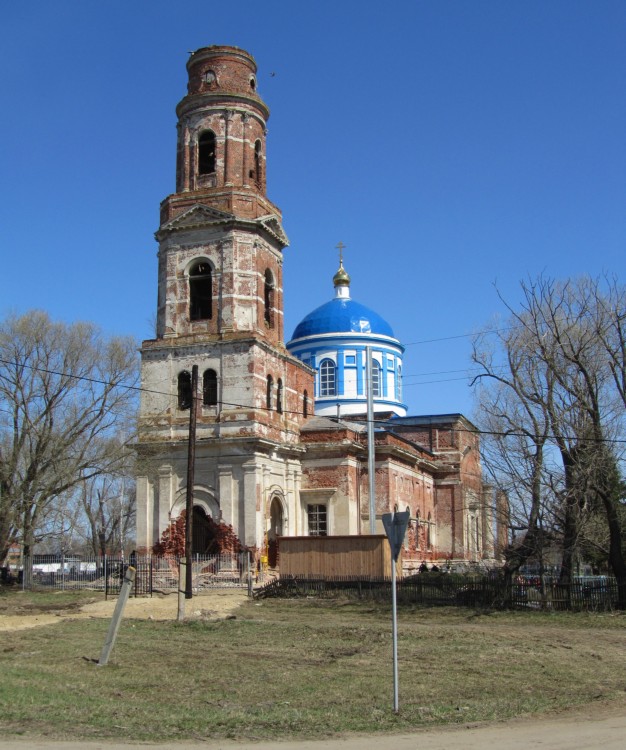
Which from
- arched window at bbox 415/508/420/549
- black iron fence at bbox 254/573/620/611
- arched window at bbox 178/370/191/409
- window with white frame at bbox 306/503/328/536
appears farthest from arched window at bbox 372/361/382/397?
black iron fence at bbox 254/573/620/611

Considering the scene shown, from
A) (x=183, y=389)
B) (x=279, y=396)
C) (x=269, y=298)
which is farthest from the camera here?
(x=269, y=298)

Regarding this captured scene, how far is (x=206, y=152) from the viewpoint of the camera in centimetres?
4050

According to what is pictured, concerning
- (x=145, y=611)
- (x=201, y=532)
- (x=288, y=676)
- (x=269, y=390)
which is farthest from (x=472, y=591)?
(x=269, y=390)

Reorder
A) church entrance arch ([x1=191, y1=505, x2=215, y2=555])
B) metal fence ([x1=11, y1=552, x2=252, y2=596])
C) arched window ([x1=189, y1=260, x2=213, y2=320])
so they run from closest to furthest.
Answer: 1. metal fence ([x1=11, y1=552, x2=252, y2=596])
2. church entrance arch ([x1=191, y1=505, x2=215, y2=555])
3. arched window ([x1=189, y1=260, x2=213, y2=320])

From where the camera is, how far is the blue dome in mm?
57031

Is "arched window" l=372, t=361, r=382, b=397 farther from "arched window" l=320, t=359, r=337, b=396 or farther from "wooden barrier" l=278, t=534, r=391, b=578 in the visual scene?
"wooden barrier" l=278, t=534, r=391, b=578

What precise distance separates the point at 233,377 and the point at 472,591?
1497 cm

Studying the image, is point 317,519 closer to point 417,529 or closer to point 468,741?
point 417,529

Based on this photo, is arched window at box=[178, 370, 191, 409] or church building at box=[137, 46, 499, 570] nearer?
church building at box=[137, 46, 499, 570]

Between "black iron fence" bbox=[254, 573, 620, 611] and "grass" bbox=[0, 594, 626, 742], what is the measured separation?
6.97ft

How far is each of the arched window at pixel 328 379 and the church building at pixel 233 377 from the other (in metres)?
11.8

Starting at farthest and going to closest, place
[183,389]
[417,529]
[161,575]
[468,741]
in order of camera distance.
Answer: [417,529]
[183,389]
[161,575]
[468,741]

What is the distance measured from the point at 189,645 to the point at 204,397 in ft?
68.9

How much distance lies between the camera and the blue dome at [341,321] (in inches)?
2245
